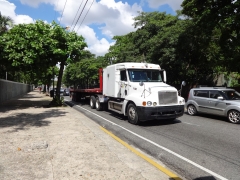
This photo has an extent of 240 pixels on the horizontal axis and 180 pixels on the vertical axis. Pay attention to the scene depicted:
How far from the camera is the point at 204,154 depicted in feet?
18.6

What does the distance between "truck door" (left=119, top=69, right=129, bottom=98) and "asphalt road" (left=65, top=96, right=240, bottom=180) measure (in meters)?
1.62

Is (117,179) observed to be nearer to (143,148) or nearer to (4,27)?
(143,148)

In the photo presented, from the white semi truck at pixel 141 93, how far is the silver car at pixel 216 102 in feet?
8.27

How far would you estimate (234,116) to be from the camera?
1015 centimetres

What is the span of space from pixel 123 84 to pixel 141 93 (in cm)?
160

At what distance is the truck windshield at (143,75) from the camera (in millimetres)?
10500

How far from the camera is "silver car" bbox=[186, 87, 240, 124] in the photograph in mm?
10241

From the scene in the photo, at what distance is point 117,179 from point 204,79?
2204 cm

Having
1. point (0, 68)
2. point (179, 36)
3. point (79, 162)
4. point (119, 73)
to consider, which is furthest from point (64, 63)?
point (79, 162)

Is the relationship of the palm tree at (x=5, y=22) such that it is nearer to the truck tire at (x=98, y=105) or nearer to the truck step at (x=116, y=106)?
the truck tire at (x=98, y=105)

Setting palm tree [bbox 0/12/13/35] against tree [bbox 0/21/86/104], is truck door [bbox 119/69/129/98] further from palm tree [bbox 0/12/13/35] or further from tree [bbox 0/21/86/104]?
palm tree [bbox 0/12/13/35]

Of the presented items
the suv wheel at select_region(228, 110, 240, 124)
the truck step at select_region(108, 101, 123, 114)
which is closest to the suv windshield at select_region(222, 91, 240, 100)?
the suv wheel at select_region(228, 110, 240, 124)

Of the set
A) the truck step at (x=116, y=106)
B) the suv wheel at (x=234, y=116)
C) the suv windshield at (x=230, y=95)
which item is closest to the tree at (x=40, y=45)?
the truck step at (x=116, y=106)

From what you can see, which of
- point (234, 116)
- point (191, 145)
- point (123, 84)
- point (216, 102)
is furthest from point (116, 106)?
point (234, 116)
